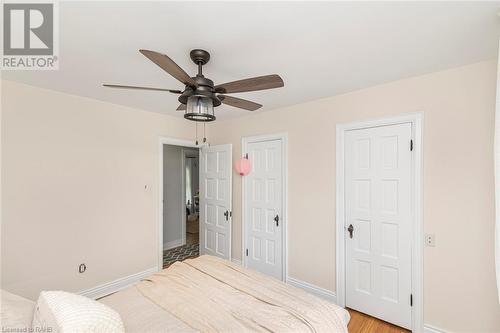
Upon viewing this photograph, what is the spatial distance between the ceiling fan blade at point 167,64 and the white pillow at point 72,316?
4.22ft

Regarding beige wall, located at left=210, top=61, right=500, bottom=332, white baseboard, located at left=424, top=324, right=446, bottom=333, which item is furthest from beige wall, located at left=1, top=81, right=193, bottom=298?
white baseboard, located at left=424, top=324, right=446, bottom=333

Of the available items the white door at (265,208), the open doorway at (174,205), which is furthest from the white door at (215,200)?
the open doorway at (174,205)

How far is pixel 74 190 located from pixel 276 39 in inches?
108

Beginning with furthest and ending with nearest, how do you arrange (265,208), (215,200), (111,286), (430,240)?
1. (215,200)
2. (265,208)
3. (111,286)
4. (430,240)

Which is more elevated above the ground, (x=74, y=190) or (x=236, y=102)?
(x=236, y=102)

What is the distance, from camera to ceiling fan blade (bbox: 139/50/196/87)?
1.17 metres

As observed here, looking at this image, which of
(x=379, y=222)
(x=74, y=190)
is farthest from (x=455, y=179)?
(x=74, y=190)

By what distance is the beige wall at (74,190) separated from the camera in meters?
2.29

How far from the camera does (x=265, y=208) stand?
335cm

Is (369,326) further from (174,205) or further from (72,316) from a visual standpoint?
(174,205)

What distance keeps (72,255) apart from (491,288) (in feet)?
13.4

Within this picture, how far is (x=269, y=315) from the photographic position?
145cm

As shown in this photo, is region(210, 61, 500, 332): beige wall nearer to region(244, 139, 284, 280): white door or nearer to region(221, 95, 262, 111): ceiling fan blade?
region(244, 139, 284, 280): white door

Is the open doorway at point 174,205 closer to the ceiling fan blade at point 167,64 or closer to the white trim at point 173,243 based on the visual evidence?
the white trim at point 173,243
